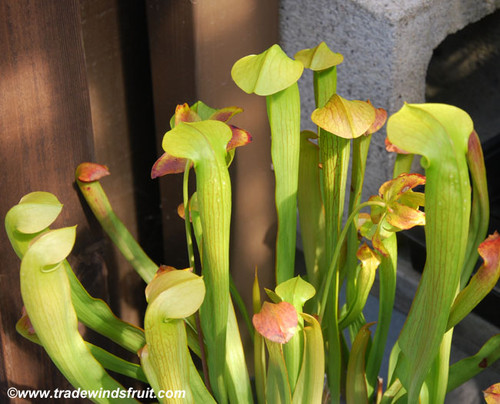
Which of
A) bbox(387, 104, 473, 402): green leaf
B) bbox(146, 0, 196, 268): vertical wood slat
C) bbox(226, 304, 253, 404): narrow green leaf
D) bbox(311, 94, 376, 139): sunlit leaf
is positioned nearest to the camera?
bbox(387, 104, 473, 402): green leaf

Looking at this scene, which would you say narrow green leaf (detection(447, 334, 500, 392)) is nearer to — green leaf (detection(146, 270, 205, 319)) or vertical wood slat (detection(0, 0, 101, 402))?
green leaf (detection(146, 270, 205, 319))

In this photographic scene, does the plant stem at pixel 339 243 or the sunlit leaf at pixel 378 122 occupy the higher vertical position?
the sunlit leaf at pixel 378 122

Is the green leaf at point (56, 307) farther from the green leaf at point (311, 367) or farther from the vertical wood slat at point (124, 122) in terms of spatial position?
the vertical wood slat at point (124, 122)

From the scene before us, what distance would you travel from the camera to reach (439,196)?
16.6 inches

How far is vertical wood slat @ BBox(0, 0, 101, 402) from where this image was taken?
0.59 meters

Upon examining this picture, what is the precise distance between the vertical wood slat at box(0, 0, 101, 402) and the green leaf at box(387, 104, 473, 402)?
0.36 m

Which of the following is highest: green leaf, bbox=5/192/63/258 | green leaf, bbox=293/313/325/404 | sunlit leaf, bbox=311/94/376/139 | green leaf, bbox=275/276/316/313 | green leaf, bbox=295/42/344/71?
green leaf, bbox=295/42/344/71

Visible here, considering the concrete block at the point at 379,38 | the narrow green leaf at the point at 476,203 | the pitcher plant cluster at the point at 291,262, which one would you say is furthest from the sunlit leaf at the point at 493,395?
the concrete block at the point at 379,38

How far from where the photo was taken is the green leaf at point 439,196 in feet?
1.33

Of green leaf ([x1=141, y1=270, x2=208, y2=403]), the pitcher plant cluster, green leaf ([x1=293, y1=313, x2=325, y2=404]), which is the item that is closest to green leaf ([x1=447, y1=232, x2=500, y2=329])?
the pitcher plant cluster

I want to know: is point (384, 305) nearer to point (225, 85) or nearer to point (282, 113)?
point (282, 113)

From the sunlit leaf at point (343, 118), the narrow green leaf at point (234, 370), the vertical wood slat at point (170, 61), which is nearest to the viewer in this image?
the sunlit leaf at point (343, 118)

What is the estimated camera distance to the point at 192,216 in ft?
1.99

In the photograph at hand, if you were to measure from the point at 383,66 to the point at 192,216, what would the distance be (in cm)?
39
